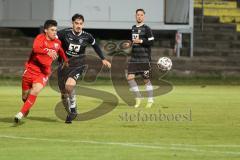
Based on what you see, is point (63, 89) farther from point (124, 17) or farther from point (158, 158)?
point (124, 17)

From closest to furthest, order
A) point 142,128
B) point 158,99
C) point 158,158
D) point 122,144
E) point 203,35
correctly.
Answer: point 158,158, point 122,144, point 142,128, point 158,99, point 203,35

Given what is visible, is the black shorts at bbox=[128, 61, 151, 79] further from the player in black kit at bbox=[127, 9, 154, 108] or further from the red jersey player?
the red jersey player

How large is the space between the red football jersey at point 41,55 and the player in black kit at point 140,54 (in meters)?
4.62

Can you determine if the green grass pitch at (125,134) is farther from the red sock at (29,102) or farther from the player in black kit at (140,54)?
the player in black kit at (140,54)

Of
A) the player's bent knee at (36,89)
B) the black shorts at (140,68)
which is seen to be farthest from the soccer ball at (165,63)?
the player's bent knee at (36,89)

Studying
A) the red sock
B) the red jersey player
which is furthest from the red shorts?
the red sock

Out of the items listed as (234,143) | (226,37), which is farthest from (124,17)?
(234,143)

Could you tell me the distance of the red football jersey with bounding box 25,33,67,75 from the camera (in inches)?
642

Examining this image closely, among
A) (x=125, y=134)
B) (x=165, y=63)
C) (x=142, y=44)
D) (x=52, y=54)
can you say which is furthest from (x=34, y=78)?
(x=165, y=63)

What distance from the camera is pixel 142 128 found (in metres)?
15.7

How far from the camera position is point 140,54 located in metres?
21.6

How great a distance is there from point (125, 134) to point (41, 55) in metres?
2.79

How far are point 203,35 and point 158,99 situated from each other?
15411mm

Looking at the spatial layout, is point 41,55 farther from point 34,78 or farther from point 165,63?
point 165,63
